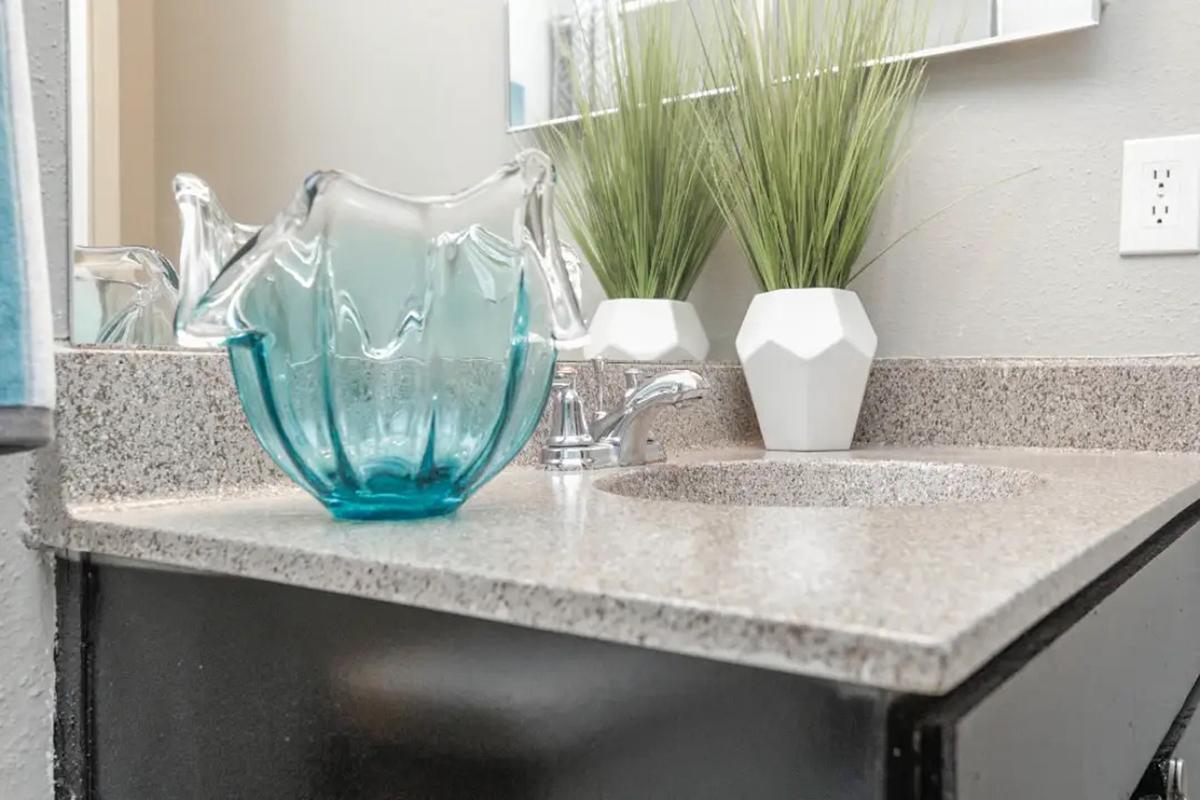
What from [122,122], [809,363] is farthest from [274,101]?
[809,363]

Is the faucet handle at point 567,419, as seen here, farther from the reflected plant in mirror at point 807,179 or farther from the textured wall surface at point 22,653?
the textured wall surface at point 22,653

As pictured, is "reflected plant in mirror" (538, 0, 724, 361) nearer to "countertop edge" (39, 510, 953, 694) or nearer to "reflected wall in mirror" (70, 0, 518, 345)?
"reflected wall in mirror" (70, 0, 518, 345)

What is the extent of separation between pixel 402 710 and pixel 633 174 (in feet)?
2.52

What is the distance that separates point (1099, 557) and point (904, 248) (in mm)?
825

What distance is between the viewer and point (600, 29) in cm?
118

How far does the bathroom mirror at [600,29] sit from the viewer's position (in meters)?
1.12

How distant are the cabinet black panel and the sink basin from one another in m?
0.42

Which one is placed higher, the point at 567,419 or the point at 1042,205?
the point at 1042,205

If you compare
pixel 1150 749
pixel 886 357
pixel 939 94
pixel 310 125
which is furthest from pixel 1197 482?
pixel 310 125

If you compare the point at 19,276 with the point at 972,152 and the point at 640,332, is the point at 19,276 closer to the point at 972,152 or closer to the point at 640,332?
the point at 640,332

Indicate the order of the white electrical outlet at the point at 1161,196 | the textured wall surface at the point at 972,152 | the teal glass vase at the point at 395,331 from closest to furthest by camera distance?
the teal glass vase at the point at 395,331 < the textured wall surface at the point at 972,152 < the white electrical outlet at the point at 1161,196

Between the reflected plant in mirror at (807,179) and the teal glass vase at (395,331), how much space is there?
583 millimetres

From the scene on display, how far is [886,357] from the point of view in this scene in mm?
1250

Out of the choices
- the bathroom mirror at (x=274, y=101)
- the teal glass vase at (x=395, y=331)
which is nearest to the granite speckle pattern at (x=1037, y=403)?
the bathroom mirror at (x=274, y=101)
